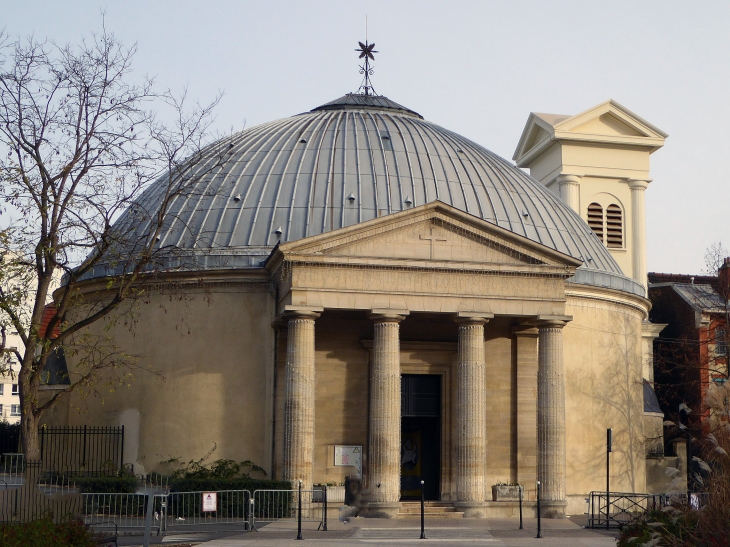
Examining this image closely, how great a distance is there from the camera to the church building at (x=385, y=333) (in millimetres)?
34094

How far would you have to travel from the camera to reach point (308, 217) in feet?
126

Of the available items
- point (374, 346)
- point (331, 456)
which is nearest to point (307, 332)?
point (374, 346)

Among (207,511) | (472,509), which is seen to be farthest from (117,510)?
(472,509)

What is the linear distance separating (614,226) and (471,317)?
2470 cm

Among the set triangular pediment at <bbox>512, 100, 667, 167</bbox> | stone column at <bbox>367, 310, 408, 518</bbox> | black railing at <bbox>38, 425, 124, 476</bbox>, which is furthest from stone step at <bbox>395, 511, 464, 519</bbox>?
triangular pediment at <bbox>512, 100, 667, 167</bbox>

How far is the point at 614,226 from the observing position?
5691 cm

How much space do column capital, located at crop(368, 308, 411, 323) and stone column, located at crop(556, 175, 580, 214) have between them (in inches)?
941

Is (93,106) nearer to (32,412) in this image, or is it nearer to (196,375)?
(32,412)

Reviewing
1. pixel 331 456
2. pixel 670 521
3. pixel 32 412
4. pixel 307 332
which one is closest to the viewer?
pixel 670 521

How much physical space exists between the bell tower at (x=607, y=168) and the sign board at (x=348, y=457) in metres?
24.4

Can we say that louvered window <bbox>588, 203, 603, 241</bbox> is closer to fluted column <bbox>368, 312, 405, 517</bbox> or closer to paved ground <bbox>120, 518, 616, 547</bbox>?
fluted column <bbox>368, 312, 405, 517</bbox>

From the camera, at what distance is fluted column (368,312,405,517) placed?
1314 inches

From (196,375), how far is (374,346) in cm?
651

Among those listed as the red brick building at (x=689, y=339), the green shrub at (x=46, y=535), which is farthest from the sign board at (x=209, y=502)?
the red brick building at (x=689, y=339)
